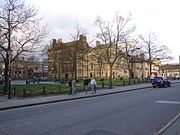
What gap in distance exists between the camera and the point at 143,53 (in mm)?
79688

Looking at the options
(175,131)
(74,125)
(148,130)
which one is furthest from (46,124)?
(175,131)

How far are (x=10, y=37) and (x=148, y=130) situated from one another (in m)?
25.0

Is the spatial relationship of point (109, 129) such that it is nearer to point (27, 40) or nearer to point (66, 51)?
point (27, 40)

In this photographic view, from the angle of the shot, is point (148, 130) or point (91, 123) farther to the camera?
point (91, 123)

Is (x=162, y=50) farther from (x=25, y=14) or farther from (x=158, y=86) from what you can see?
(x=25, y=14)

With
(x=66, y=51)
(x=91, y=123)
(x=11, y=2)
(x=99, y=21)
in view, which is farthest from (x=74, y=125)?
(x=66, y=51)

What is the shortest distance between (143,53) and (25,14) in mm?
49074

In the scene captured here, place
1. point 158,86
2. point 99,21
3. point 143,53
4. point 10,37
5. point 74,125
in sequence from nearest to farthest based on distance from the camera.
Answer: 1. point 74,125
2. point 10,37
3. point 158,86
4. point 99,21
5. point 143,53

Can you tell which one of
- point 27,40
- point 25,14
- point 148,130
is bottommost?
point 148,130

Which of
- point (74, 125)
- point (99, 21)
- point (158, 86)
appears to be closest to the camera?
point (74, 125)

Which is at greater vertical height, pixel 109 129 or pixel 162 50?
pixel 162 50

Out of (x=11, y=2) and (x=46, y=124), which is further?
(x=11, y=2)

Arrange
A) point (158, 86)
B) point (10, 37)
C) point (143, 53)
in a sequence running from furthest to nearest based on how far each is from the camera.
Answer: point (143, 53)
point (158, 86)
point (10, 37)

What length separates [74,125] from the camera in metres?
12.1
